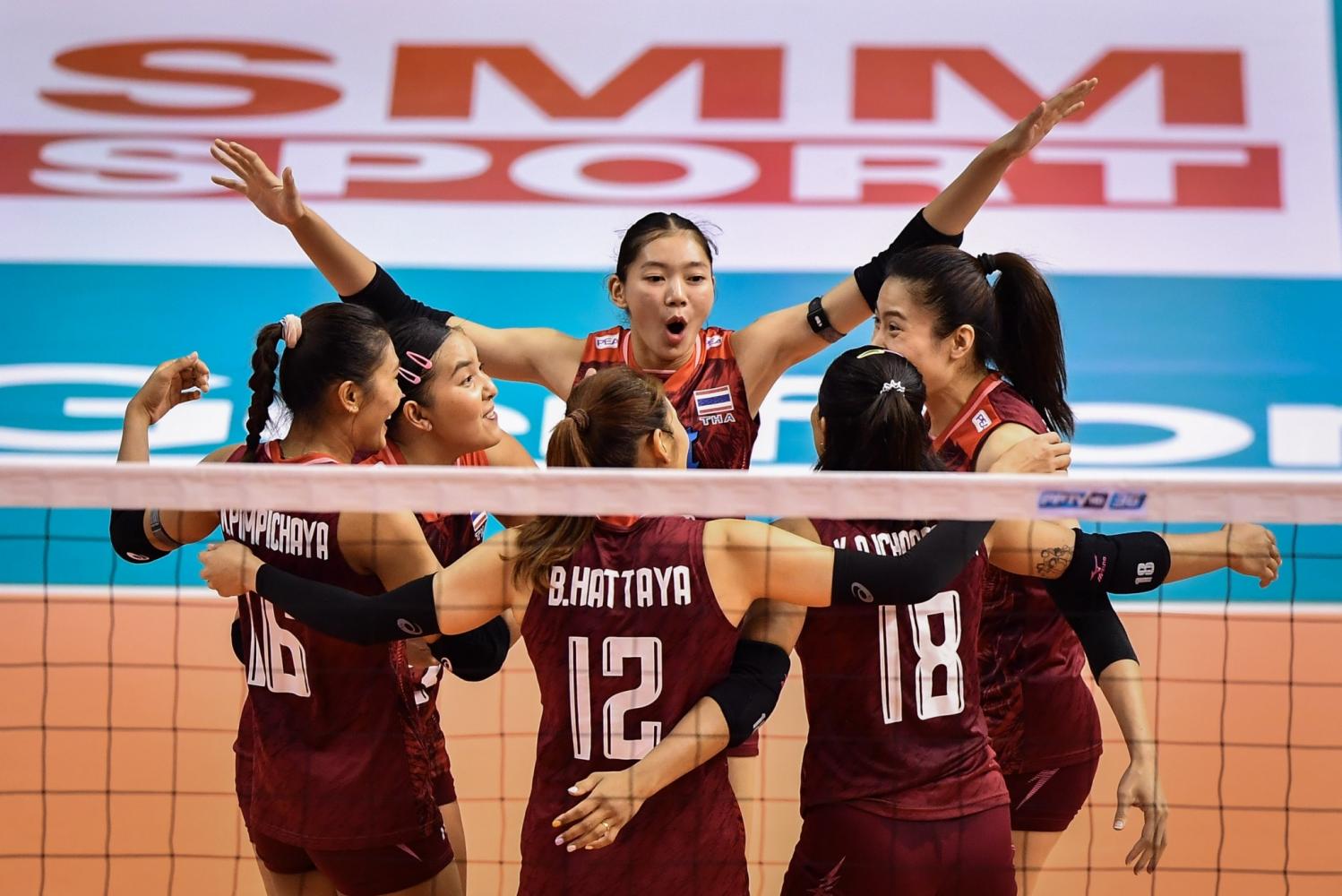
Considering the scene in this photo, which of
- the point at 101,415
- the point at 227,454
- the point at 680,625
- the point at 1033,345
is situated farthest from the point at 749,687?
the point at 101,415

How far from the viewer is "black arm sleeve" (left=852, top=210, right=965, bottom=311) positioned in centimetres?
528

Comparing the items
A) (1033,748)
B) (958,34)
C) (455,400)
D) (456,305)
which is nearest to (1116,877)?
(1033,748)

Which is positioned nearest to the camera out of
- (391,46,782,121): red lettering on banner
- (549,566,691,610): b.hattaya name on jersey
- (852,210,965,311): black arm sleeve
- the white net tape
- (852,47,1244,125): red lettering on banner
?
(549,566,691,610): b.hattaya name on jersey

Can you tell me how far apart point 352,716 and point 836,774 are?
1.27 meters

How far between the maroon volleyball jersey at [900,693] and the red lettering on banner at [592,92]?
336 inches

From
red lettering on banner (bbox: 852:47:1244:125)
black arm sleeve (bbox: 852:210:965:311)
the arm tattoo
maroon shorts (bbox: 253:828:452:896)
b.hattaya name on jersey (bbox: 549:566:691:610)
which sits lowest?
maroon shorts (bbox: 253:828:452:896)

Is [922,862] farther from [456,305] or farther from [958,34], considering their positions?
[958,34]

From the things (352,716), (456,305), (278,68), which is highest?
(278,68)

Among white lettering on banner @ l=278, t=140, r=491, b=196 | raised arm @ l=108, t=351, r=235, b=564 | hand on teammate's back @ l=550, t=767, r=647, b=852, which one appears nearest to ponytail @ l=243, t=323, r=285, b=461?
raised arm @ l=108, t=351, r=235, b=564

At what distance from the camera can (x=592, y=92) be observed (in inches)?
476

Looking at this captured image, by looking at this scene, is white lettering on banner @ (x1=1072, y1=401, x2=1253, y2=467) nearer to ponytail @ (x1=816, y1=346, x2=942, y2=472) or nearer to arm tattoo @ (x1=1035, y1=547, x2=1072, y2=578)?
arm tattoo @ (x1=1035, y1=547, x2=1072, y2=578)

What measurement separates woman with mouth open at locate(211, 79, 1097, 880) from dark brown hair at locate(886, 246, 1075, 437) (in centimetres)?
54

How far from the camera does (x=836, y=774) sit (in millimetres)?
3779

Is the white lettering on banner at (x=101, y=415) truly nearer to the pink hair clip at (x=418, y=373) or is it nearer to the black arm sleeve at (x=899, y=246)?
the pink hair clip at (x=418, y=373)
